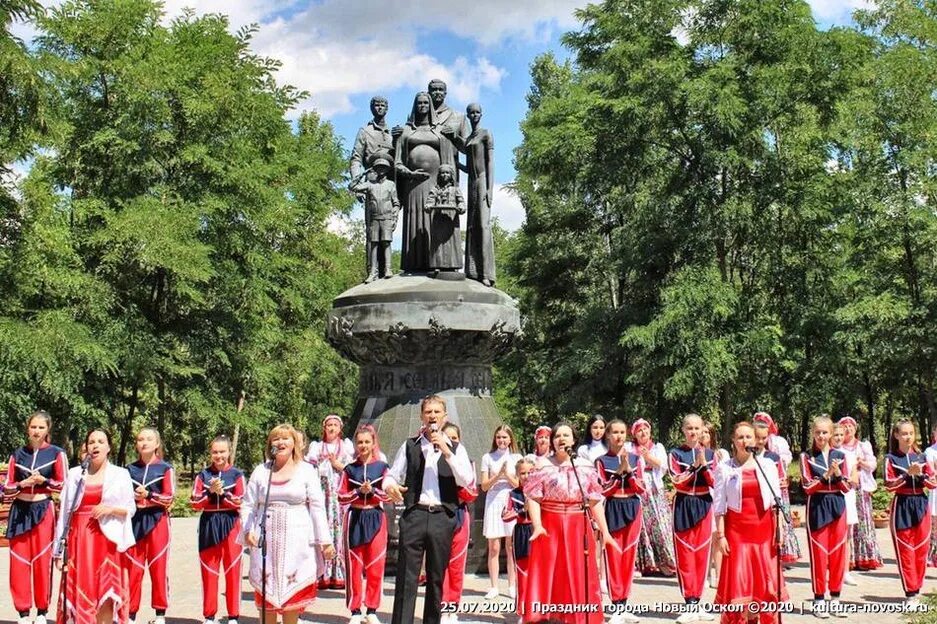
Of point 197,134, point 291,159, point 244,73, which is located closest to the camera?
point 197,134

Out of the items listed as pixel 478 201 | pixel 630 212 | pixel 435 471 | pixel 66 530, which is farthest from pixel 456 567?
pixel 630 212

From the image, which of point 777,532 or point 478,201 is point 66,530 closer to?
point 777,532

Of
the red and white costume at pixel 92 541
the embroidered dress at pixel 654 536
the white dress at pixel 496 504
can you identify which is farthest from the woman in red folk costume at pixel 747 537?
the red and white costume at pixel 92 541

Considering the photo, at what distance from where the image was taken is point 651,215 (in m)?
25.1

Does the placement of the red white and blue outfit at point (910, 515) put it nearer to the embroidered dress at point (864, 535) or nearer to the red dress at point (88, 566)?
the embroidered dress at point (864, 535)

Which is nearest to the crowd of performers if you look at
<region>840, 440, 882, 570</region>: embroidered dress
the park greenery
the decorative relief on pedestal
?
<region>840, 440, 882, 570</region>: embroidered dress

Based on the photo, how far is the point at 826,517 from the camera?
9266 millimetres

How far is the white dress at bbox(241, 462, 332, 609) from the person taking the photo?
669cm

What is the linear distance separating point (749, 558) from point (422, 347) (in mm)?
5037

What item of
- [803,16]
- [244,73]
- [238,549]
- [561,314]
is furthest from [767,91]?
[238,549]

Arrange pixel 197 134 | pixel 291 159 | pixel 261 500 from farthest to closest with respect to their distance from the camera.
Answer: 1. pixel 291 159
2. pixel 197 134
3. pixel 261 500

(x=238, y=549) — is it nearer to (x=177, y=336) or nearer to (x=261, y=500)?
(x=261, y=500)

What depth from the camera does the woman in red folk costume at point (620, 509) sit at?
344 inches

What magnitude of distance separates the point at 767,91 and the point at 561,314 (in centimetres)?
1012
